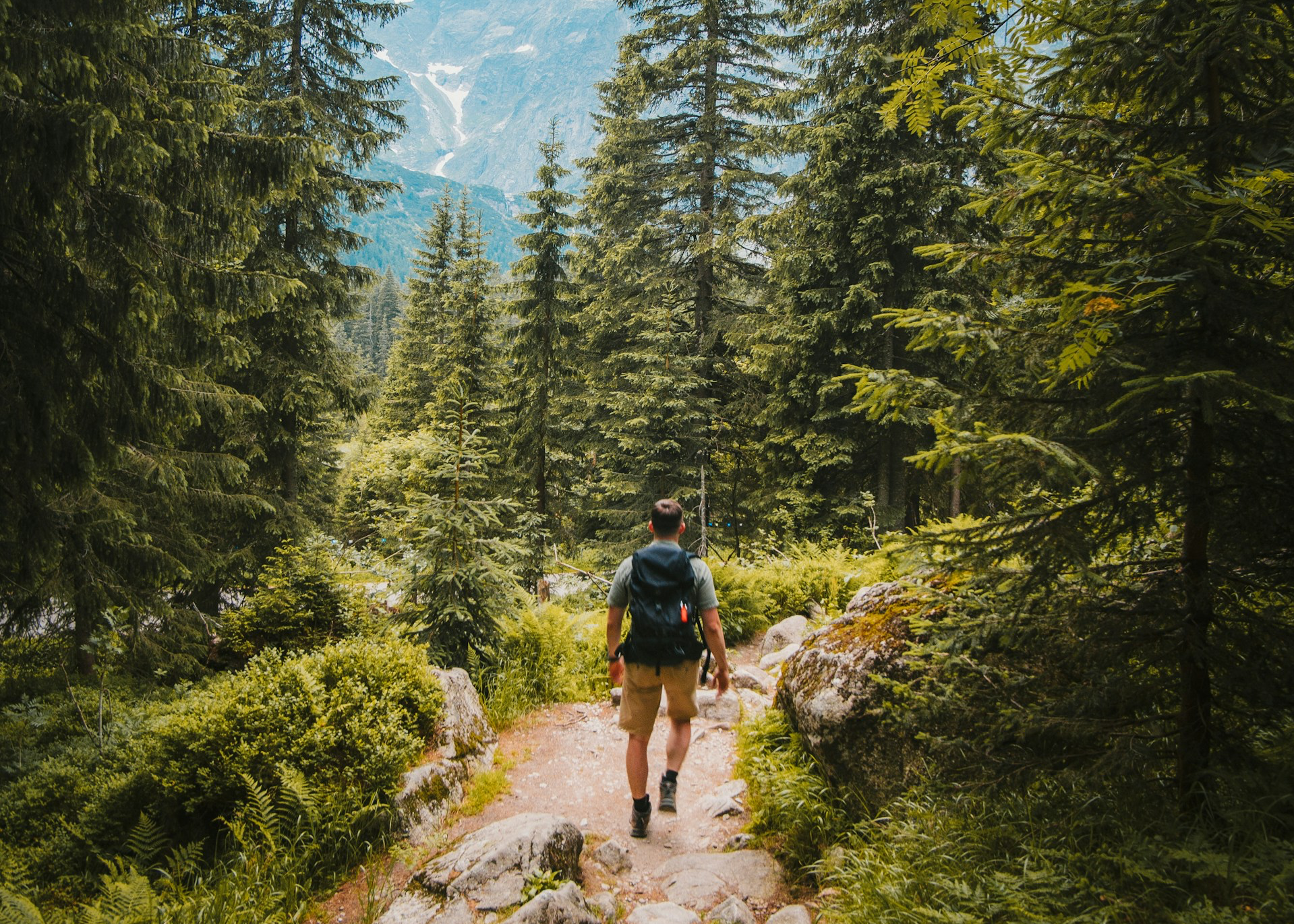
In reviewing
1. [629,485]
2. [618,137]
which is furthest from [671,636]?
[618,137]

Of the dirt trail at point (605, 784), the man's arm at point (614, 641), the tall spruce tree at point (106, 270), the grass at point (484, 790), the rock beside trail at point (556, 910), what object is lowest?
the dirt trail at point (605, 784)

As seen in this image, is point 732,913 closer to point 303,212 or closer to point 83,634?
point 83,634

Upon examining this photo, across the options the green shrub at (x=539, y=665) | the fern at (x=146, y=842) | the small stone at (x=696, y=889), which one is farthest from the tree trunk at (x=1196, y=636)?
the fern at (x=146, y=842)

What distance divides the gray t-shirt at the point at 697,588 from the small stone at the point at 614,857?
1709 mm

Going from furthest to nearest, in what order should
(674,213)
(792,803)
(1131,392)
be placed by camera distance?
(674,213) → (792,803) → (1131,392)

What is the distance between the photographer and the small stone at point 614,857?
4391mm

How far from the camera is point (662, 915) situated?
3.66m

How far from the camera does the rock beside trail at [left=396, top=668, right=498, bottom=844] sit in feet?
15.5

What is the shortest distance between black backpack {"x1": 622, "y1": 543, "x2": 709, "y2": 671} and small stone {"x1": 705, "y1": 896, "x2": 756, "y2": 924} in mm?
1470

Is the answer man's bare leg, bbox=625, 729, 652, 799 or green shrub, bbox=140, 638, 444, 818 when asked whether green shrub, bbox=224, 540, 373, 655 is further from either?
man's bare leg, bbox=625, 729, 652, 799

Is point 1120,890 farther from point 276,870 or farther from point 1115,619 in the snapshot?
point 276,870

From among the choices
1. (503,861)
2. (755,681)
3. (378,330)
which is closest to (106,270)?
(503,861)

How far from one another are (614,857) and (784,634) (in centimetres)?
553

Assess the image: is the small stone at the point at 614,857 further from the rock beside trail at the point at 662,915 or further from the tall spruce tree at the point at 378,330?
the tall spruce tree at the point at 378,330
